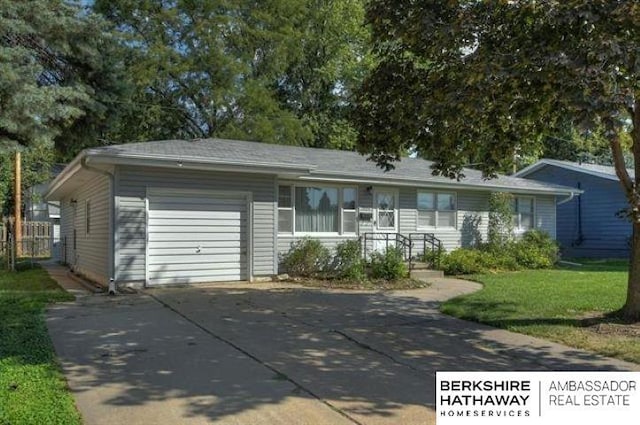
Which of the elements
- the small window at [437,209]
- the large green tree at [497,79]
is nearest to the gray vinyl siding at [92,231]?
the large green tree at [497,79]

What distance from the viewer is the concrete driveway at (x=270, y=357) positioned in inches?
185

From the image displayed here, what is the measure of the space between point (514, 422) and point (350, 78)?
27.5m

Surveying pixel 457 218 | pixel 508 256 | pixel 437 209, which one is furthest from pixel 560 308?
pixel 457 218

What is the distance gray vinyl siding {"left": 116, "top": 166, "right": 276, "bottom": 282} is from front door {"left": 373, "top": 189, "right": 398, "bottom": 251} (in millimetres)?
3958

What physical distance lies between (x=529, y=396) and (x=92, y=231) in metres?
12.6

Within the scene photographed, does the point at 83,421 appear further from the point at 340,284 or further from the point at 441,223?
the point at 441,223

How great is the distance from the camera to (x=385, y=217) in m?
16.6

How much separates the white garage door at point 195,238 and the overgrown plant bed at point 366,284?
64.3 inches

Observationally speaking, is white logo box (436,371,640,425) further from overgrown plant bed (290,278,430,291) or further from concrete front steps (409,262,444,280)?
concrete front steps (409,262,444,280)

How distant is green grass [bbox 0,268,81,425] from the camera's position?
4430mm

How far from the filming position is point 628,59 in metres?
5.36

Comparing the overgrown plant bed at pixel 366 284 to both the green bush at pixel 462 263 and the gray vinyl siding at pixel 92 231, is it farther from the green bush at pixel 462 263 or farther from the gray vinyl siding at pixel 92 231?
the gray vinyl siding at pixel 92 231

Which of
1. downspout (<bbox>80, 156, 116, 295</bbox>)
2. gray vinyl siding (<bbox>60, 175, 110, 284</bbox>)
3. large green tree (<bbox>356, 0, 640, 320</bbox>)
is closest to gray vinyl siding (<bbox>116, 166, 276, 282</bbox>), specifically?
downspout (<bbox>80, 156, 116, 295</bbox>)

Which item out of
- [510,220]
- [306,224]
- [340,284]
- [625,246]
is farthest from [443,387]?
[625,246]
